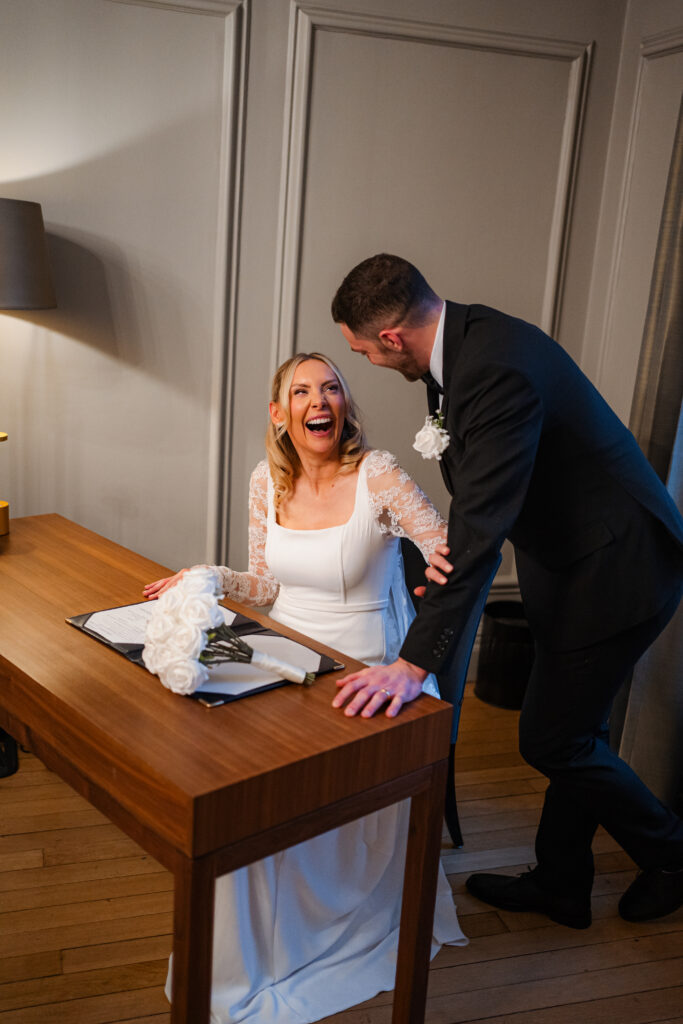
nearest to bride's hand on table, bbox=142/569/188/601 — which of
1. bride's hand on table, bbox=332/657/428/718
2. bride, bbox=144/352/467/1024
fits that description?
bride, bbox=144/352/467/1024

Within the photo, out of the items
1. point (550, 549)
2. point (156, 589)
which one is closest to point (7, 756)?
point (156, 589)

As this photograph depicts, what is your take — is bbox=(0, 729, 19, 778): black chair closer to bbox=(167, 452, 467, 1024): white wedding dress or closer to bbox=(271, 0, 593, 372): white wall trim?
bbox=(167, 452, 467, 1024): white wedding dress

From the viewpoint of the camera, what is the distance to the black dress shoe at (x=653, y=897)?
2350mm

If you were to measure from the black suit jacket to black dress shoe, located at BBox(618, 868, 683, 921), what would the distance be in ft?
2.36

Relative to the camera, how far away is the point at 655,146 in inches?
131

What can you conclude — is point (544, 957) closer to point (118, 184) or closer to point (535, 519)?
point (535, 519)

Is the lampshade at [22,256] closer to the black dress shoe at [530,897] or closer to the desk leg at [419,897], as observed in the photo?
the desk leg at [419,897]

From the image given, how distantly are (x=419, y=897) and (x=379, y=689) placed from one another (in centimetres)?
42

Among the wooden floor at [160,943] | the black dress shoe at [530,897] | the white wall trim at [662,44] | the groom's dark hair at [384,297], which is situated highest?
the white wall trim at [662,44]

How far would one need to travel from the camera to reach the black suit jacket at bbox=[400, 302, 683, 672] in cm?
179

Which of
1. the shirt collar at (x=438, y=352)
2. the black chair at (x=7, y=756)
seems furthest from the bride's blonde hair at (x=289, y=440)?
the black chair at (x=7, y=756)

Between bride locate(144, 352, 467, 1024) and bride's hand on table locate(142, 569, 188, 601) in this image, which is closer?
bride locate(144, 352, 467, 1024)

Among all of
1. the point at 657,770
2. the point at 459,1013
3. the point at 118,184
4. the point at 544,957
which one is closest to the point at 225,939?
the point at 459,1013

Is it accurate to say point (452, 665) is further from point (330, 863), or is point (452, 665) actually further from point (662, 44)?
point (662, 44)
